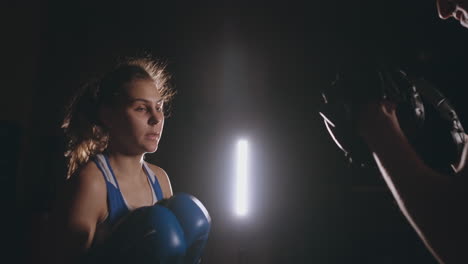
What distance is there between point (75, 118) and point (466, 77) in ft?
7.68

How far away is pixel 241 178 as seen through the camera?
295cm

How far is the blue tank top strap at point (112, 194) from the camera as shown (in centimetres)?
112

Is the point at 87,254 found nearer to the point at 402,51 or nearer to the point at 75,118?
the point at 75,118

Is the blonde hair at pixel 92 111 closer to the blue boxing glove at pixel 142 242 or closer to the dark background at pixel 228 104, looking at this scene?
the blue boxing glove at pixel 142 242

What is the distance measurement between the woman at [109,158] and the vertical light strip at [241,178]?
4.91ft

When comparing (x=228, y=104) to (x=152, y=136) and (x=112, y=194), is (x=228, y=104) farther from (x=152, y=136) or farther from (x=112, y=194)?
(x=112, y=194)

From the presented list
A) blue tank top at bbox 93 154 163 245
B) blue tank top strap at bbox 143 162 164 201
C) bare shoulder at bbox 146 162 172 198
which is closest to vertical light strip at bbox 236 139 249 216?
bare shoulder at bbox 146 162 172 198

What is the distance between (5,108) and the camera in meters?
2.84

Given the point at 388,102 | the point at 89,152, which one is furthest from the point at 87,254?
the point at 388,102

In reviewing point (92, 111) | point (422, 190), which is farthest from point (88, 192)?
point (422, 190)

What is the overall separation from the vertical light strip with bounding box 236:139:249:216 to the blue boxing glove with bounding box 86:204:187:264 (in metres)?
1.87

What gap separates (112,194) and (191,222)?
0.98 feet

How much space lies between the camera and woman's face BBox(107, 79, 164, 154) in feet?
4.02

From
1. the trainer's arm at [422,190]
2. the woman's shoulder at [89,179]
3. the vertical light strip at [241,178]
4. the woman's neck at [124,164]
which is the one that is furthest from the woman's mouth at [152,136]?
the vertical light strip at [241,178]
